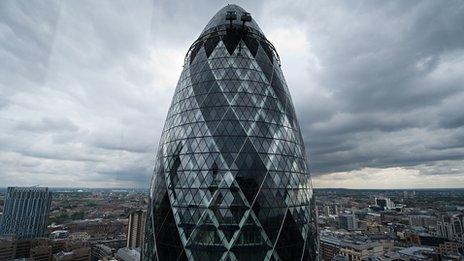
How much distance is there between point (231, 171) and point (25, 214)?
112861mm

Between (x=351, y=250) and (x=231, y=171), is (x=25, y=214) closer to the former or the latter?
(x=351, y=250)

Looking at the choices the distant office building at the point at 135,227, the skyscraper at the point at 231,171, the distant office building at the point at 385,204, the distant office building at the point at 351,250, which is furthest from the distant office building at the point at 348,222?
the skyscraper at the point at 231,171

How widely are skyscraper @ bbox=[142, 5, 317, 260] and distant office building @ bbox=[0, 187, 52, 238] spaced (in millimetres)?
102552

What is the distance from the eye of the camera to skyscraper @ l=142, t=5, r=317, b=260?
1542cm

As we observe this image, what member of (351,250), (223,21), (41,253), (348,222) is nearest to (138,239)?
(41,253)

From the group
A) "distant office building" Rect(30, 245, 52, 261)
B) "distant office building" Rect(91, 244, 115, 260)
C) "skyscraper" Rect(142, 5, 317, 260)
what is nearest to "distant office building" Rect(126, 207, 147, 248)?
"distant office building" Rect(91, 244, 115, 260)

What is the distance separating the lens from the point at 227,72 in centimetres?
1941

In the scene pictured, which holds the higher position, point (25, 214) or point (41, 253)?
point (25, 214)

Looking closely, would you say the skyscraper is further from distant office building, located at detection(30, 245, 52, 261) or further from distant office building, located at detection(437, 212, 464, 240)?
distant office building, located at detection(437, 212, 464, 240)

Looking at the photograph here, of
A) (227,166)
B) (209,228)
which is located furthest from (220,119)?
(209,228)

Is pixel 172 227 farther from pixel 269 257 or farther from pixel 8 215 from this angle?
pixel 8 215

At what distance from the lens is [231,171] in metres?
16.1

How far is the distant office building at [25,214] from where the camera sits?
96.6 m

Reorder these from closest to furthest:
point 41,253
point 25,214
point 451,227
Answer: point 41,253 → point 25,214 → point 451,227
